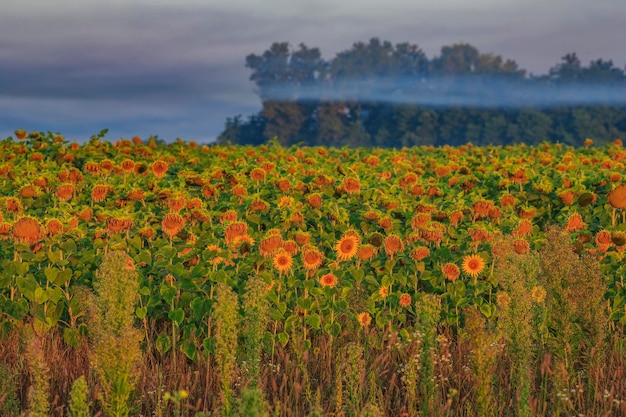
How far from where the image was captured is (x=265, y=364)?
514 centimetres

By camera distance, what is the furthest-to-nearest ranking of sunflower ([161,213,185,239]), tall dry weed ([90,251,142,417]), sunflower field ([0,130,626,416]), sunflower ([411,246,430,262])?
sunflower ([161,213,185,239]), sunflower ([411,246,430,262]), sunflower field ([0,130,626,416]), tall dry weed ([90,251,142,417])

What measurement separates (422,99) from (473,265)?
36432 mm

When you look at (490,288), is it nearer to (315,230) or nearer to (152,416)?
(315,230)

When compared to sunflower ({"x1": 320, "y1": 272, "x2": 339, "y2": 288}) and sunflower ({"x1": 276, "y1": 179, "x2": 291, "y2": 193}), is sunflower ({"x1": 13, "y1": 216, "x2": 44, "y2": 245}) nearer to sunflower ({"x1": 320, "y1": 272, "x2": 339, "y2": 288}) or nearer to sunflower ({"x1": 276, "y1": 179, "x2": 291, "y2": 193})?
sunflower ({"x1": 320, "y1": 272, "x2": 339, "y2": 288})

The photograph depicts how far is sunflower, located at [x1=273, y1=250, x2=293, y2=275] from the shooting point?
17.9 feet

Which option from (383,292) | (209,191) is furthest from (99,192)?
(383,292)

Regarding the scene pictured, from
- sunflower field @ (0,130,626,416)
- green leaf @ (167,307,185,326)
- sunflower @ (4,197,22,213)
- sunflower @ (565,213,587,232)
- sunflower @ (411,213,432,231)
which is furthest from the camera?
sunflower @ (4,197,22,213)

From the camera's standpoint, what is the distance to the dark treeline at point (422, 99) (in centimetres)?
3794

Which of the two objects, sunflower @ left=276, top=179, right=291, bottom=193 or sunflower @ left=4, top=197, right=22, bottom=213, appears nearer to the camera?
sunflower @ left=4, top=197, right=22, bottom=213

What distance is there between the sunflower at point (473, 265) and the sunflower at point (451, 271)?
53 millimetres

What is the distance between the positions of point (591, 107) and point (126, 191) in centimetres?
3340

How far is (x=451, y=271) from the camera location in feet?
18.9

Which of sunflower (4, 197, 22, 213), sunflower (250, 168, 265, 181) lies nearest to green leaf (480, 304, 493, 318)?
sunflower (250, 168, 265, 181)

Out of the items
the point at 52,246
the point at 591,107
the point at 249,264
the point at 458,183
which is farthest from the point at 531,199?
the point at 591,107
